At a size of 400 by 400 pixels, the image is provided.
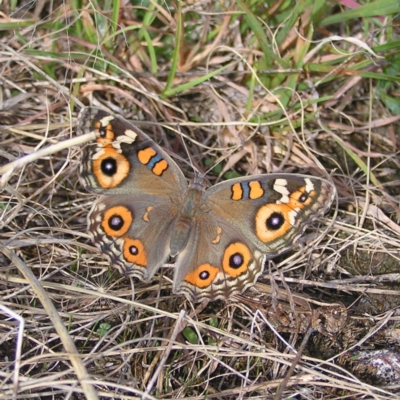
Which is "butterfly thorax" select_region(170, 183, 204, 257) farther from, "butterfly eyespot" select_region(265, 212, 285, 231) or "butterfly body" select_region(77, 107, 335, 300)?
"butterfly eyespot" select_region(265, 212, 285, 231)

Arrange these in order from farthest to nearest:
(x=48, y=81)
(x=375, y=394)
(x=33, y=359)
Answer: (x=48, y=81)
(x=375, y=394)
(x=33, y=359)

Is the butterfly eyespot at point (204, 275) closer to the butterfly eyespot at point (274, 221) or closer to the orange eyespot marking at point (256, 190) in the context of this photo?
the butterfly eyespot at point (274, 221)


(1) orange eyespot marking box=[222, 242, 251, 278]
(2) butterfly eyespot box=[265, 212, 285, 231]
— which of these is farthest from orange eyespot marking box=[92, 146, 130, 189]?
(2) butterfly eyespot box=[265, 212, 285, 231]

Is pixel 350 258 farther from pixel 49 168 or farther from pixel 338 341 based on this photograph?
pixel 49 168

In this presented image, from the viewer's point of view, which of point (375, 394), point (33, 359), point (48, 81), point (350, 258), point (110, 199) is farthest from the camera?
point (48, 81)

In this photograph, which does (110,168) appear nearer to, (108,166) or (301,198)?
(108,166)

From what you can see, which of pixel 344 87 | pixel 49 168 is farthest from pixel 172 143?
pixel 344 87

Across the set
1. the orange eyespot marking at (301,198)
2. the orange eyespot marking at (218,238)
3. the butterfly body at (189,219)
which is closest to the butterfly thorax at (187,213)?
the butterfly body at (189,219)
